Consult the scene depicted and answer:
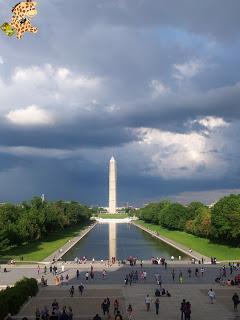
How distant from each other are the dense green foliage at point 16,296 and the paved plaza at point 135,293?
506 mm

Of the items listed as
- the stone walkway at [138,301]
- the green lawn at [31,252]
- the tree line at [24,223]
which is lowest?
the stone walkway at [138,301]

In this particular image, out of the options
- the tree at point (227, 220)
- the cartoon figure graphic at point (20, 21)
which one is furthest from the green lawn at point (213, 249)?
the cartoon figure graphic at point (20, 21)

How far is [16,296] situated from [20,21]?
82.3 feet

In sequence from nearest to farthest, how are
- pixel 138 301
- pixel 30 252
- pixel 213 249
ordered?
1. pixel 138 301
2. pixel 30 252
3. pixel 213 249

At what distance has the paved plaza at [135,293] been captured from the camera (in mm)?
30172

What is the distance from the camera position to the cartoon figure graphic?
7.78 metres

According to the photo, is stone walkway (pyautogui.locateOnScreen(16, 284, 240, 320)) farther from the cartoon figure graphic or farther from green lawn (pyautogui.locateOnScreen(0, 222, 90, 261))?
green lawn (pyautogui.locateOnScreen(0, 222, 90, 261))

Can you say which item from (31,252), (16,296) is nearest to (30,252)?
(31,252)

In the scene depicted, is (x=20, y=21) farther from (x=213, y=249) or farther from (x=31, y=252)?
(x=213, y=249)

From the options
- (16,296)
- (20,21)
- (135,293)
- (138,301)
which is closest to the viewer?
(20,21)

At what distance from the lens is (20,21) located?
309 inches

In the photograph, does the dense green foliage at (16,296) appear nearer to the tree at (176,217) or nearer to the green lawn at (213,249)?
the green lawn at (213,249)

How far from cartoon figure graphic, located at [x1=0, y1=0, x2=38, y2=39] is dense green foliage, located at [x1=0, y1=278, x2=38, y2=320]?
21.3m

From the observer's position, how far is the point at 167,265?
56.8 m
